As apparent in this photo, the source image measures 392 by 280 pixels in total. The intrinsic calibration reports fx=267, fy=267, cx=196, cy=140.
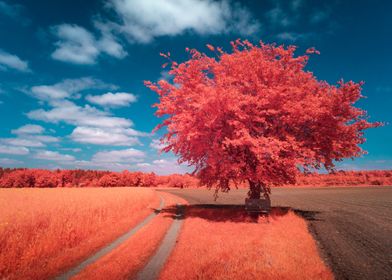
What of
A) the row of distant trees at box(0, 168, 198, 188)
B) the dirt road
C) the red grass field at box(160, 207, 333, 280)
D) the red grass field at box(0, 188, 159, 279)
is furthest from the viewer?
the row of distant trees at box(0, 168, 198, 188)

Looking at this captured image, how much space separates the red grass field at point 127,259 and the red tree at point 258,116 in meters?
5.91

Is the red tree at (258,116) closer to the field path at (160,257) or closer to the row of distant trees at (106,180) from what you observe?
the field path at (160,257)

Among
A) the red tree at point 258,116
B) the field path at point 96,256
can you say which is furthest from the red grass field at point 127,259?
the red tree at point 258,116

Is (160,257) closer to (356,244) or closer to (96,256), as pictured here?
(96,256)

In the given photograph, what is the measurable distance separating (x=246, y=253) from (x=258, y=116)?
9015 millimetres

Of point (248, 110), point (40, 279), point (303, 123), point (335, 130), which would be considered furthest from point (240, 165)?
point (40, 279)

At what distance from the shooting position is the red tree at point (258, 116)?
16141 mm

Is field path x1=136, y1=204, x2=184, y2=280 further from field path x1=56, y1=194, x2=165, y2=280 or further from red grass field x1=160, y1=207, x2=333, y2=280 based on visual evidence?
field path x1=56, y1=194, x2=165, y2=280

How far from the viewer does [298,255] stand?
33.3 feet

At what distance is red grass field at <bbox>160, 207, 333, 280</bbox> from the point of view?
8.55 meters

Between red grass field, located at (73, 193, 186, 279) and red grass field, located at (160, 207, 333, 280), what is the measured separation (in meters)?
1.15

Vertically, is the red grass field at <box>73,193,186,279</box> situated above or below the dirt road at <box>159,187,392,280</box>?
below

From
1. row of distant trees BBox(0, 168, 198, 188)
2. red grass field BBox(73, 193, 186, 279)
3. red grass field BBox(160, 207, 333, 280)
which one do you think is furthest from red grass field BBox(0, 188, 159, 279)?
row of distant trees BBox(0, 168, 198, 188)

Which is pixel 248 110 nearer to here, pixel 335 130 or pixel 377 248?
pixel 335 130
